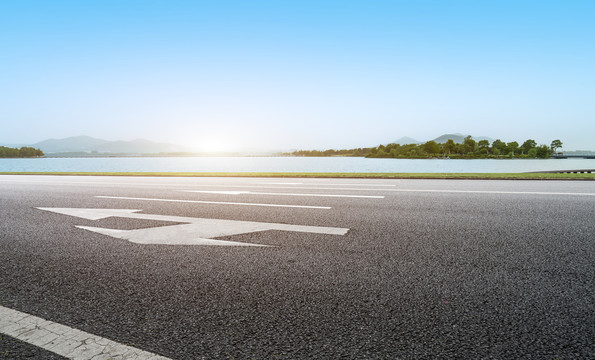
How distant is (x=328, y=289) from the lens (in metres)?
2.91

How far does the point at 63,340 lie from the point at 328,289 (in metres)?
1.96

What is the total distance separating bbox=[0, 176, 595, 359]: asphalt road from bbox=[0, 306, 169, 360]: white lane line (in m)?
0.06

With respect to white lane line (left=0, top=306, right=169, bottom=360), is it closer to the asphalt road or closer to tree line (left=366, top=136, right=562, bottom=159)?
the asphalt road

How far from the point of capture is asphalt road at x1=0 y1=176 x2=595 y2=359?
82.5 inches

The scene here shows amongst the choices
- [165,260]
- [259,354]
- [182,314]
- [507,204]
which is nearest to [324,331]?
[259,354]

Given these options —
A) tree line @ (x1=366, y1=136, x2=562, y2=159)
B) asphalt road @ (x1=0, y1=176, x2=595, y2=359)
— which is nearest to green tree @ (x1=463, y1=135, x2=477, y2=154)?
tree line @ (x1=366, y1=136, x2=562, y2=159)

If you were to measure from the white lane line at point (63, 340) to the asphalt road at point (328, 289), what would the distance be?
2.3 inches

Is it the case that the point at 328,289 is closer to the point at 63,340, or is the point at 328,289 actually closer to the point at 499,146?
the point at 63,340

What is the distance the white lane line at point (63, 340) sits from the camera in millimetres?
1992

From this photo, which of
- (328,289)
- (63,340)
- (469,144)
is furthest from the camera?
(469,144)

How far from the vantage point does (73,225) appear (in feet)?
18.7

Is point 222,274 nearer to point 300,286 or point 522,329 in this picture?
point 300,286

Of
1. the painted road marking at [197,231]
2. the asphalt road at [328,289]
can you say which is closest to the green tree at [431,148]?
the asphalt road at [328,289]

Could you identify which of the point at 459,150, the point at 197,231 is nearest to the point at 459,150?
the point at 459,150
